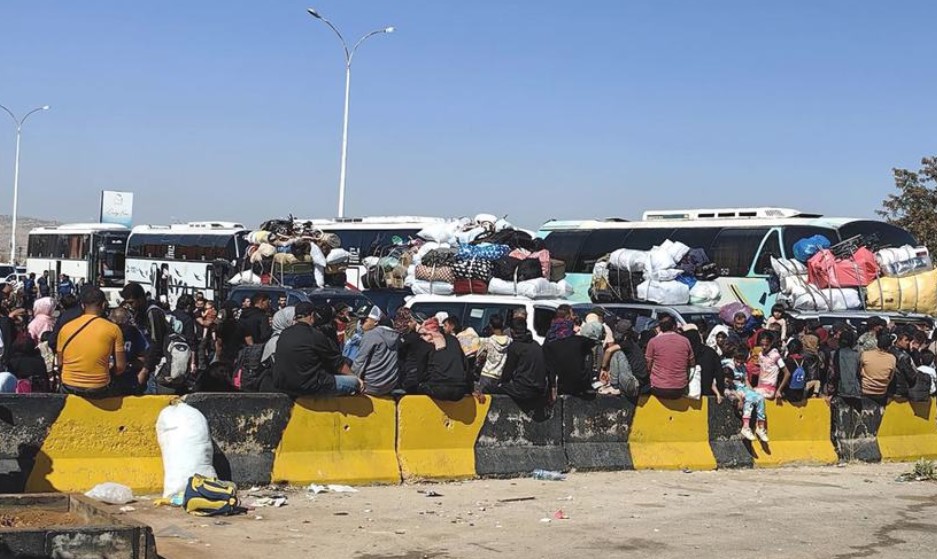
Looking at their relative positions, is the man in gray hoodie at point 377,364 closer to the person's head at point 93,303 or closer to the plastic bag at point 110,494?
the person's head at point 93,303

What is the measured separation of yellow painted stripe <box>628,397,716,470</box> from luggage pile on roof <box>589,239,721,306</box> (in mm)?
10847

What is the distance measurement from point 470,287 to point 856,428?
29.5 ft

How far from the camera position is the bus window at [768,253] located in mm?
27797

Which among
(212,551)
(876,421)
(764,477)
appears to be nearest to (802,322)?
(876,421)

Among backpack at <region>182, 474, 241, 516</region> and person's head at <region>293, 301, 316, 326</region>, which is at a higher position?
person's head at <region>293, 301, 316, 326</region>

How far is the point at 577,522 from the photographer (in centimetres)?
1184

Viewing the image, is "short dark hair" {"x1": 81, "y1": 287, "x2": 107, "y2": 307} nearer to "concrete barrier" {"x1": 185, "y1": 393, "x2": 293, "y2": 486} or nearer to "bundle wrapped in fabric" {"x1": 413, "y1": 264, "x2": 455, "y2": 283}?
"concrete barrier" {"x1": 185, "y1": 393, "x2": 293, "y2": 486}

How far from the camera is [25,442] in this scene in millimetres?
11586

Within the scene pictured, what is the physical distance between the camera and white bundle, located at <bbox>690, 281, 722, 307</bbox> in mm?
27469

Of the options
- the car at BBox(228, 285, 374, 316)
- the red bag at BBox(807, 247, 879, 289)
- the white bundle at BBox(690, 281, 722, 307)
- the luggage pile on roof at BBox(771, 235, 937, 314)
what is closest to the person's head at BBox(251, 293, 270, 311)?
the car at BBox(228, 285, 374, 316)

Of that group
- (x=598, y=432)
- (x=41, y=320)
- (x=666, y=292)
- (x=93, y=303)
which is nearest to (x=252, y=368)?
(x=93, y=303)

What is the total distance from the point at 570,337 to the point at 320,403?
10.6 ft

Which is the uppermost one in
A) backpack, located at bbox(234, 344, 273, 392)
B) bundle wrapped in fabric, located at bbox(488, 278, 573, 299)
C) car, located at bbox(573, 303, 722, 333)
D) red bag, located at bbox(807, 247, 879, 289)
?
red bag, located at bbox(807, 247, 879, 289)

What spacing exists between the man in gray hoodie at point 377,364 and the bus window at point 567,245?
17.3 meters
